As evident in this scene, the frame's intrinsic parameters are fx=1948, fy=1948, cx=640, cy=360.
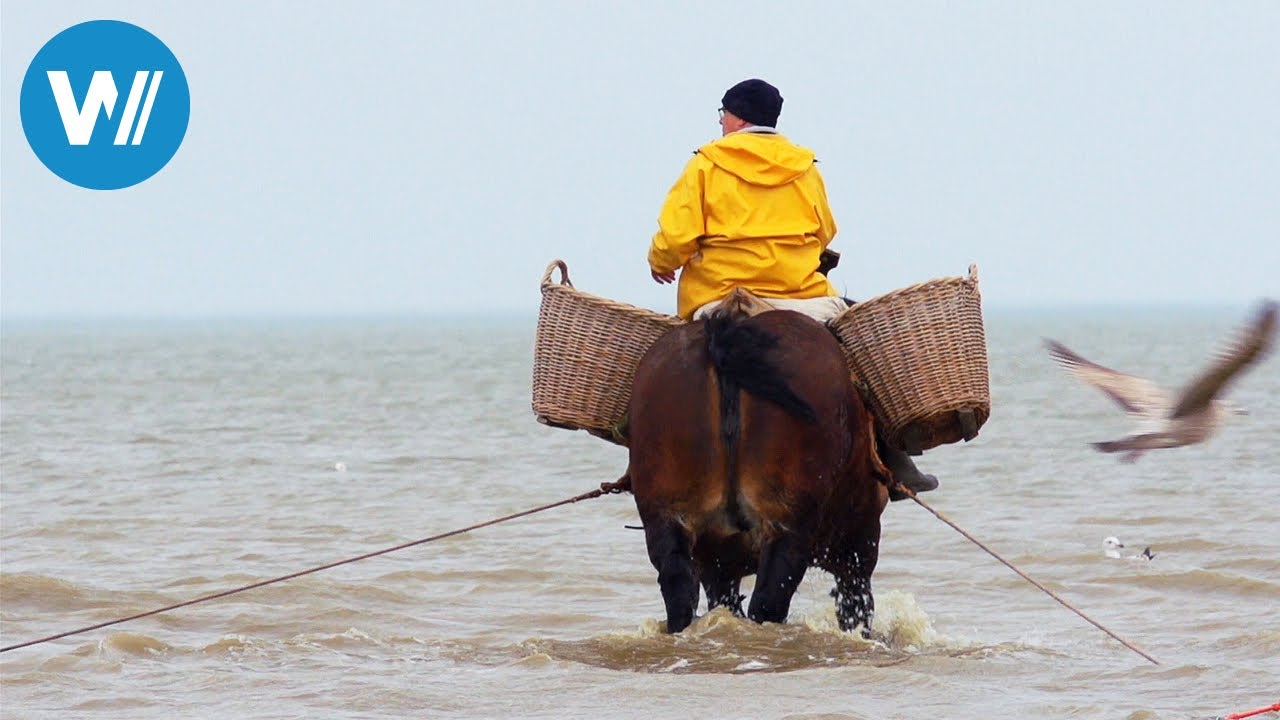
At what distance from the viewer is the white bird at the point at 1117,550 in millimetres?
11139

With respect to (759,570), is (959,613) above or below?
below

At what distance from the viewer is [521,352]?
222ft

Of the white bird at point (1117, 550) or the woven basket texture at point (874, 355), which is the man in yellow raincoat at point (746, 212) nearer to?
the woven basket texture at point (874, 355)

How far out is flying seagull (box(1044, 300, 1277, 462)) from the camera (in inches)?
177

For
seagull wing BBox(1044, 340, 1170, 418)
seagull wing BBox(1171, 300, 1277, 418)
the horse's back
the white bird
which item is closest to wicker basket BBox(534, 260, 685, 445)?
the horse's back

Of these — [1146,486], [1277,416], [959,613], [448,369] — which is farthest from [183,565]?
[448,369]

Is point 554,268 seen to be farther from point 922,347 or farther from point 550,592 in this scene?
point 550,592

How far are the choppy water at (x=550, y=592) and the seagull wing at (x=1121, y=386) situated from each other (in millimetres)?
717

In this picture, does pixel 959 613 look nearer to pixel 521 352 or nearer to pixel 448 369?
pixel 448 369

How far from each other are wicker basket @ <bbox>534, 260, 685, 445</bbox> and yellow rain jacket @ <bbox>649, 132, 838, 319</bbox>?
24cm

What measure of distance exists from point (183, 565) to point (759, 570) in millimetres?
5291

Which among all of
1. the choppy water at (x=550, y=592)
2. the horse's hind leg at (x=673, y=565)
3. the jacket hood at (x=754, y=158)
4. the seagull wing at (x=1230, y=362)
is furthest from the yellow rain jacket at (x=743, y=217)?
the seagull wing at (x=1230, y=362)

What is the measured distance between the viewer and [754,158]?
7055 mm

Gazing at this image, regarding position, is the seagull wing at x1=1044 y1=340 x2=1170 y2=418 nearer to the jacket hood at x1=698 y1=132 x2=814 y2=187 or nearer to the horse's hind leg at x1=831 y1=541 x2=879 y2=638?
the jacket hood at x1=698 y1=132 x2=814 y2=187
